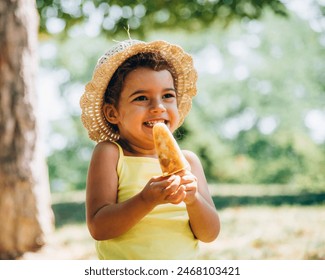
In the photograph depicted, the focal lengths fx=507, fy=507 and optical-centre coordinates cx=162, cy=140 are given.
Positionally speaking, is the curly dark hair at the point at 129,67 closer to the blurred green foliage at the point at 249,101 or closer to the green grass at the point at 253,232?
the green grass at the point at 253,232

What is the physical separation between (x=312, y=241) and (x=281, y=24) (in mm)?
7936

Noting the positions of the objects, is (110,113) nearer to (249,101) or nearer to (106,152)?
(106,152)

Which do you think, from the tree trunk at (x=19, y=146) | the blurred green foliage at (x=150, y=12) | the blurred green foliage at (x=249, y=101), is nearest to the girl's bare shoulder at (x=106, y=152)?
the tree trunk at (x=19, y=146)

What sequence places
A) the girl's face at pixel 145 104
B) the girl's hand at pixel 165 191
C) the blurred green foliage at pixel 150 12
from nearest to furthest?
the girl's hand at pixel 165 191
the girl's face at pixel 145 104
the blurred green foliage at pixel 150 12

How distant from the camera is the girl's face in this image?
1.79 metres

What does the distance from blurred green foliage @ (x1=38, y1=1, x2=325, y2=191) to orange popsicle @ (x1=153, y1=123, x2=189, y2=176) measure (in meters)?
10.1

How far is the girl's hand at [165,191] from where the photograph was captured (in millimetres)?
1529

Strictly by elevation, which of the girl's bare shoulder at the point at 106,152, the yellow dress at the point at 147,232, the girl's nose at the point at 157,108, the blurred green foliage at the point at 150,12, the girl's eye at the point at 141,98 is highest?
the blurred green foliage at the point at 150,12

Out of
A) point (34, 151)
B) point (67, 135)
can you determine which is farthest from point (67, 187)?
point (34, 151)

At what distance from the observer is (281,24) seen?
11758mm

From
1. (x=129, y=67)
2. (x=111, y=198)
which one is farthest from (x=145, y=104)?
(x=111, y=198)

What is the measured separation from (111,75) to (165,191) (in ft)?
1.93

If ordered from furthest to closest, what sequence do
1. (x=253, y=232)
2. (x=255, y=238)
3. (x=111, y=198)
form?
(x=253, y=232)
(x=255, y=238)
(x=111, y=198)

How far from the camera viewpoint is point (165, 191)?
60.1 inches
